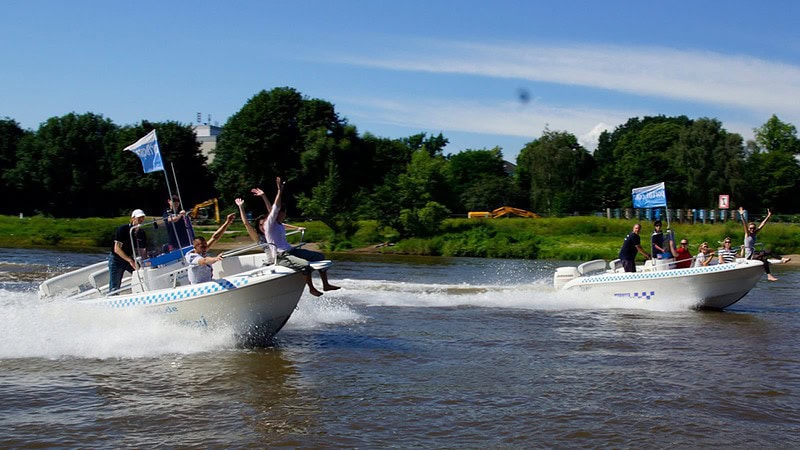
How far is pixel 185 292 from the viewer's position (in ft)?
42.7

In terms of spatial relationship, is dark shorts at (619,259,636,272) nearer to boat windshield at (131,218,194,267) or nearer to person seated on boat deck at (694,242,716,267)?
person seated on boat deck at (694,242,716,267)

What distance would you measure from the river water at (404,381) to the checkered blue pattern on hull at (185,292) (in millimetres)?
347

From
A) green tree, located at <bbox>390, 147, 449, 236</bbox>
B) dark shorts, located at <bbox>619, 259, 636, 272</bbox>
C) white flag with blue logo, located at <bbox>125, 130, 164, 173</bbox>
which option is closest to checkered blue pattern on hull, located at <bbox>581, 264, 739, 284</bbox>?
dark shorts, located at <bbox>619, 259, 636, 272</bbox>

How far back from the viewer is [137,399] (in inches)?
405

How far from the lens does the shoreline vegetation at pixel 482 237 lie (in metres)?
47.8

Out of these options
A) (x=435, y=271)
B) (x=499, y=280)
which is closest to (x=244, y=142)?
(x=435, y=271)

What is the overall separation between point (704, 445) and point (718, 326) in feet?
31.7

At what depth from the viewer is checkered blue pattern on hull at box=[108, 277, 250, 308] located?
12.9 m

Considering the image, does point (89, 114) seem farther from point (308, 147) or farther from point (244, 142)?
point (308, 147)

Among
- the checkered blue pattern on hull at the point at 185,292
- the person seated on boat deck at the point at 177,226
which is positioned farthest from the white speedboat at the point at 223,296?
the person seated on boat deck at the point at 177,226

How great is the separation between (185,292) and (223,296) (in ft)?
2.09

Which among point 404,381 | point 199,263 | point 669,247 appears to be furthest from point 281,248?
point 669,247

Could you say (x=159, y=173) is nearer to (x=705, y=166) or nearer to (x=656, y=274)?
(x=705, y=166)

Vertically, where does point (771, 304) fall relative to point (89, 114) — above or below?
below
